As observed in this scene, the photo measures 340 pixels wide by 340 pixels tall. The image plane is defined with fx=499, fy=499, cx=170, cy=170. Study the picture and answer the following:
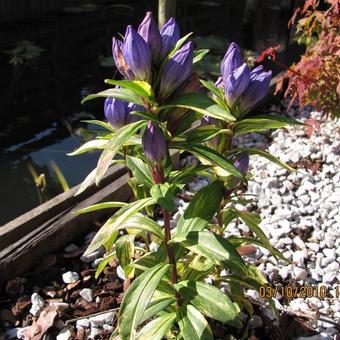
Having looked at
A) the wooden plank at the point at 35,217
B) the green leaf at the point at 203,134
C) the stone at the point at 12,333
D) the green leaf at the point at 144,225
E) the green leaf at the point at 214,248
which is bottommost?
the stone at the point at 12,333

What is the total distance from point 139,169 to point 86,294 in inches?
31.9

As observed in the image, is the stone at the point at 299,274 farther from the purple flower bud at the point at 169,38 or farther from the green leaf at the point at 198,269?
the purple flower bud at the point at 169,38

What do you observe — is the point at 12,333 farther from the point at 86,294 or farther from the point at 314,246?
the point at 314,246

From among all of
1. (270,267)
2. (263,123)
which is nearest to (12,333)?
(270,267)

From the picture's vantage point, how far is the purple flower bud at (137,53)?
117 centimetres

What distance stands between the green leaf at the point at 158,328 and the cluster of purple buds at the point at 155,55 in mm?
676

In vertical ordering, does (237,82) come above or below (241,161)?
above

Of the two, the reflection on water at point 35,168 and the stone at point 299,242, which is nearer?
the stone at point 299,242

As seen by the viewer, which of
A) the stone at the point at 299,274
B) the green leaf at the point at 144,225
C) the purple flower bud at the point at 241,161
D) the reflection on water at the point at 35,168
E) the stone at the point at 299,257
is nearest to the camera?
the green leaf at the point at 144,225

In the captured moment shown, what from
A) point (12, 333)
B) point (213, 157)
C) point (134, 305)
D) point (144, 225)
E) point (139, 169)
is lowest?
point (12, 333)

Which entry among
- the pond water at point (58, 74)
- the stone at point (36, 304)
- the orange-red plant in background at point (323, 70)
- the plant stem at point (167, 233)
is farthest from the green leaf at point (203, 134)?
the pond water at point (58, 74)

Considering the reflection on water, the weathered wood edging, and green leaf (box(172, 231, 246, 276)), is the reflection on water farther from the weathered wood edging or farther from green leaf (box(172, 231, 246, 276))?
green leaf (box(172, 231, 246, 276))

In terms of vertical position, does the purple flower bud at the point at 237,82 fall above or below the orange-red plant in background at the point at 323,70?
above

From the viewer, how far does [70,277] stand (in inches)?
85.5
